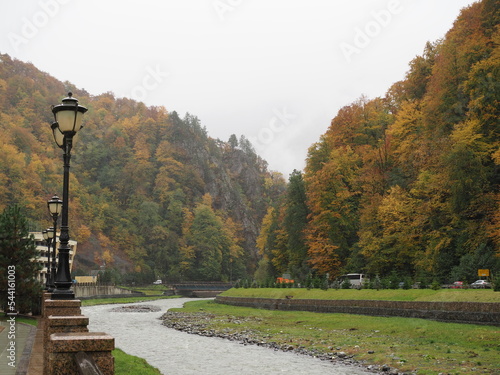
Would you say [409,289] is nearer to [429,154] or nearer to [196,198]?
[429,154]

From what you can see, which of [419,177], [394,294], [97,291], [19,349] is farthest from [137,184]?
[19,349]

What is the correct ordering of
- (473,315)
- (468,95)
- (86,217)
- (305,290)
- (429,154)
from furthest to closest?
(86,217), (305,290), (429,154), (468,95), (473,315)

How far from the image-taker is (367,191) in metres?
49.9

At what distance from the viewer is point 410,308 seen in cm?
3041

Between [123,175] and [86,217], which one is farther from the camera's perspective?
[123,175]

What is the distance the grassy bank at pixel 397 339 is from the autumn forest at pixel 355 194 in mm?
7010

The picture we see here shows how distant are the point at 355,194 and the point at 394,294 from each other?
20.3 m

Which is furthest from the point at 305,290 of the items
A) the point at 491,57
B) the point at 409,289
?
the point at 491,57

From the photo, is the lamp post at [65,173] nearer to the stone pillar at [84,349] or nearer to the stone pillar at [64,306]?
the stone pillar at [64,306]

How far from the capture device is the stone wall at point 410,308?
80.3ft

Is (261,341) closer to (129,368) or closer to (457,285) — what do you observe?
(457,285)

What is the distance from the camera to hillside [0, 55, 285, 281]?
115 metres

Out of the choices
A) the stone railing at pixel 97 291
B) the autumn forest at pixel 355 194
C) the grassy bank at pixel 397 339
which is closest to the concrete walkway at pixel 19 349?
the grassy bank at pixel 397 339

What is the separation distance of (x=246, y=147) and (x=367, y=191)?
143 meters
